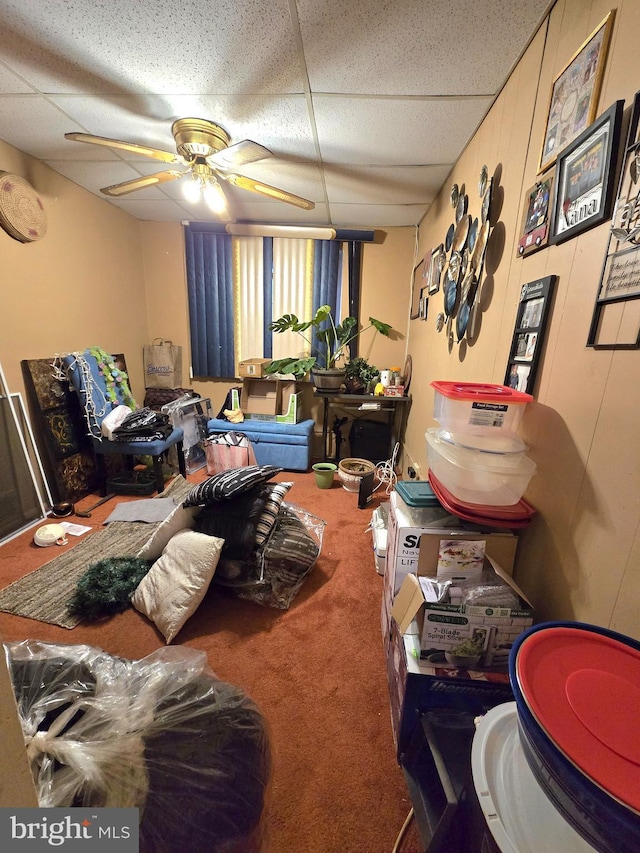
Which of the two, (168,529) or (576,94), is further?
(168,529)

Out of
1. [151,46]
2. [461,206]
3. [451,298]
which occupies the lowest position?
[451,298]

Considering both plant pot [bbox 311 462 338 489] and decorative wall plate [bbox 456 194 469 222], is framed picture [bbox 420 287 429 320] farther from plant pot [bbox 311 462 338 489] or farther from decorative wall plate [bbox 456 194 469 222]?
plant pot [bbox 311 462 338 489]

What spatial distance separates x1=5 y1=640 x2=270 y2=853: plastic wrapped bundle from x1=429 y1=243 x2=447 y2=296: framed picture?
2.56 meters

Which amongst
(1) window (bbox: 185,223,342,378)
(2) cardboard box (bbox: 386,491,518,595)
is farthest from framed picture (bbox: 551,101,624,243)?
(1) window (bbox: 185,223,342,378)

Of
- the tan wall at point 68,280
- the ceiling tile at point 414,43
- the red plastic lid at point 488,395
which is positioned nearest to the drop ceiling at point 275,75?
the ceiling tile at point 414,43

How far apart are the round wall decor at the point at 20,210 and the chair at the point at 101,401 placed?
2.77ft

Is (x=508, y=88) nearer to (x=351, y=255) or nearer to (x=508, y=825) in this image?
(x=351, y=255)

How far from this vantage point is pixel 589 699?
19.8 inches

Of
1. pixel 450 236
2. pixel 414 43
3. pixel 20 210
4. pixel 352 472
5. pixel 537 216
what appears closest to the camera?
pixel 537 216

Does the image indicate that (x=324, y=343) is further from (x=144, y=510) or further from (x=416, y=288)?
(x=144, y=510)

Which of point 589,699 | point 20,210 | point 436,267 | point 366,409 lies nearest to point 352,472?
point 366,409

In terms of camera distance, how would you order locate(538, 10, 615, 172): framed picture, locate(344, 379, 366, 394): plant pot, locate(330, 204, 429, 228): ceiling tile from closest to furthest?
locate(538, 10, 615, 172): framed picture, locate(330, 204, 429, 228): ceiling tile, locate(344, 379, 366, 394): plant pot

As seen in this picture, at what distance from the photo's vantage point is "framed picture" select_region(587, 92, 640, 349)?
2.37 feet

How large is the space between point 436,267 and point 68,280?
2.93 meters
